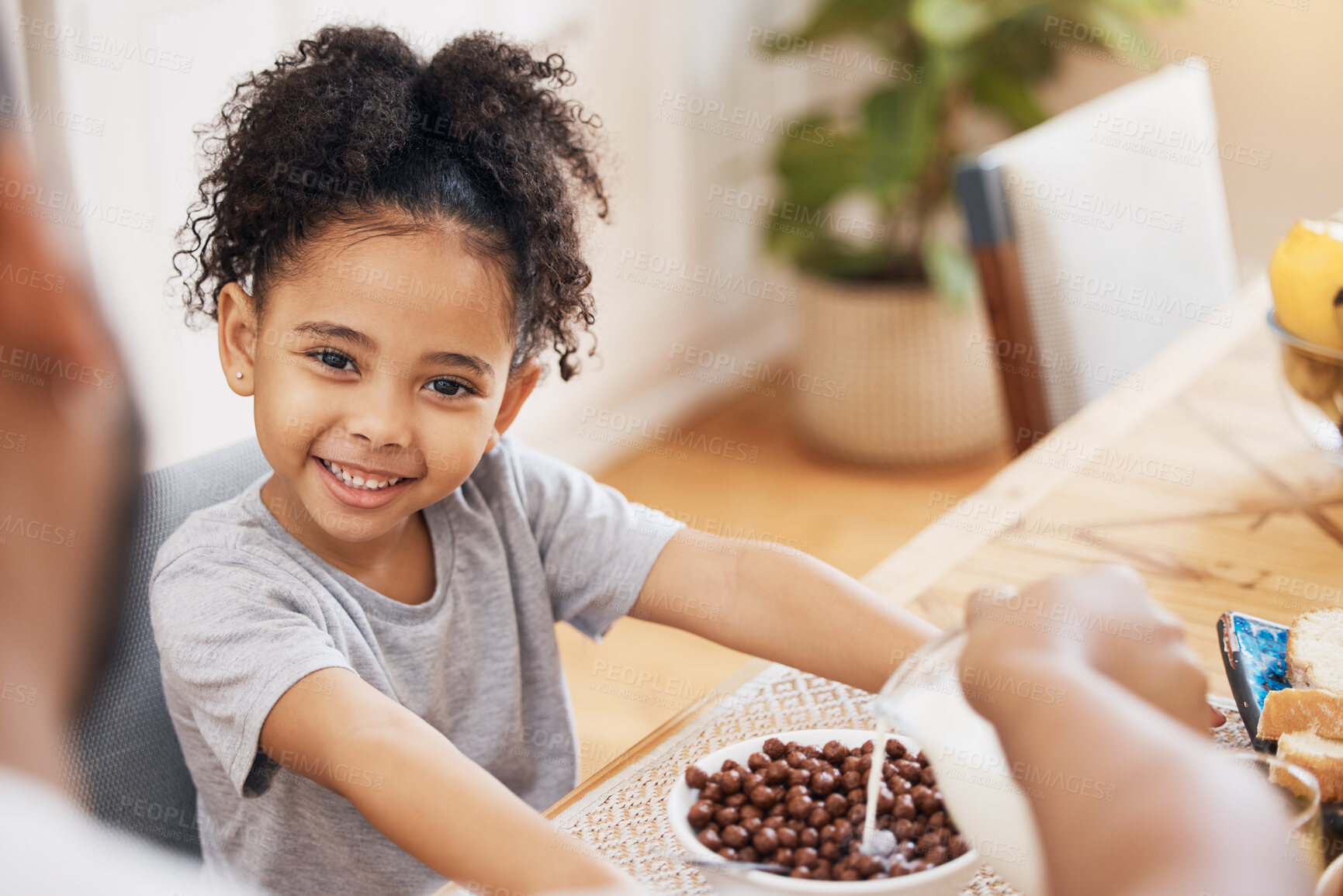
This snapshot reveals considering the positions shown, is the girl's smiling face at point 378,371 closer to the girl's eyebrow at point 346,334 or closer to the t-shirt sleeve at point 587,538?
the girl's eyebrow at point 346,334

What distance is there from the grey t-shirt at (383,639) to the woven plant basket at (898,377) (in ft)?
5.86

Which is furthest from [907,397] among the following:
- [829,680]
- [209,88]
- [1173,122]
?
[829,680]

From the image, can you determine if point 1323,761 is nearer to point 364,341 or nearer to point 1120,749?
point 1120,749

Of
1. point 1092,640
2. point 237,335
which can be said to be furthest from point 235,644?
point 1092,640

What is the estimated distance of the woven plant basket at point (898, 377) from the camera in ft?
8.96

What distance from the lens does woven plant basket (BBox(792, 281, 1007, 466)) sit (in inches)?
107

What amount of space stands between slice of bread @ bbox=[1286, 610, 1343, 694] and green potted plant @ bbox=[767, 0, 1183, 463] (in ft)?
6.01

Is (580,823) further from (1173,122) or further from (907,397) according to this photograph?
(907,397)

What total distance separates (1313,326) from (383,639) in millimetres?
770

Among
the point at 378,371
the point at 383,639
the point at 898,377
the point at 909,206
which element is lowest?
the point at 898,377

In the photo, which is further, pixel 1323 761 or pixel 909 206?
pixel 909 206

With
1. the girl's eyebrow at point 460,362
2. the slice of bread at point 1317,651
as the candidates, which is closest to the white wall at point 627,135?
the girl's eyebrow at point 460,362

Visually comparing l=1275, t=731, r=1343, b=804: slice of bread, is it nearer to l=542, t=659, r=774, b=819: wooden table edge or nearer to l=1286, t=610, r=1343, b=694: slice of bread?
l=1286, t=610, r=1343, b=694: slice of bread

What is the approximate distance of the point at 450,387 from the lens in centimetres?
87
